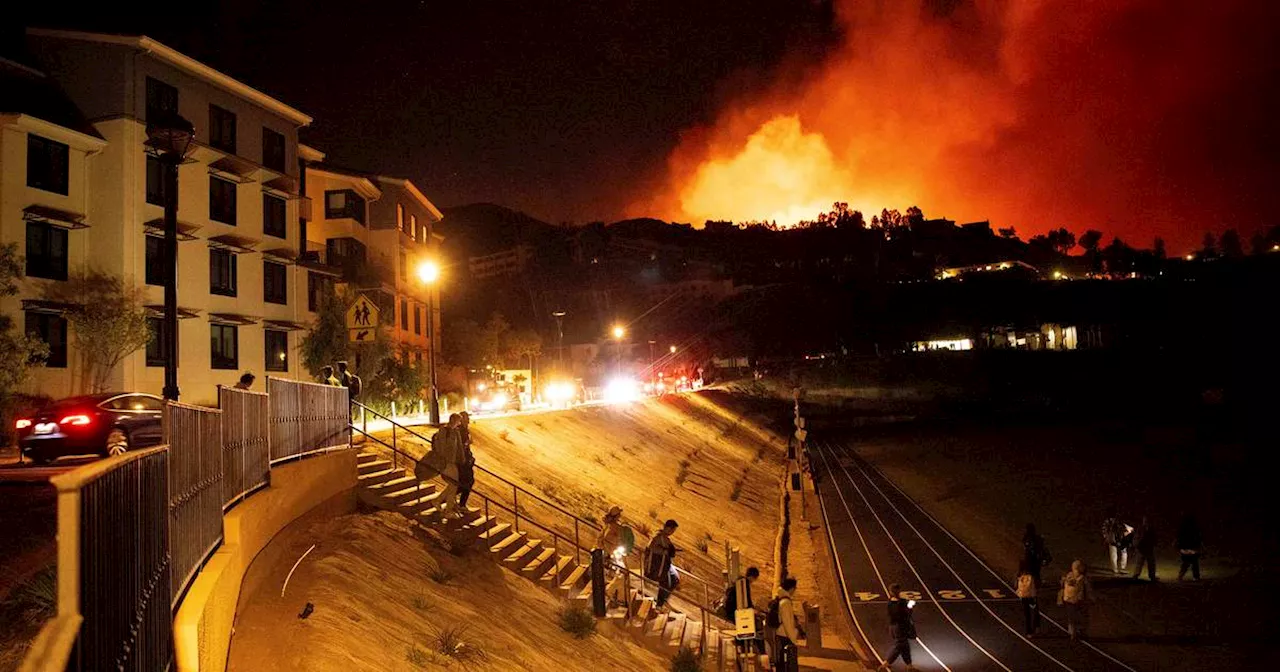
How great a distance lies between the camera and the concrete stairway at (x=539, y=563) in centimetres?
1563

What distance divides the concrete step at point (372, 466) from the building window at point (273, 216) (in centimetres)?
2548

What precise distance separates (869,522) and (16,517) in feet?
112

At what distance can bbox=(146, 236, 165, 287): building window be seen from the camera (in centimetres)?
3328

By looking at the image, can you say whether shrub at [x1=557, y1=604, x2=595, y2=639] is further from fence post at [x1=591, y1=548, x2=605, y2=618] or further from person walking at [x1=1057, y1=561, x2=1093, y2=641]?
person walking at [x1=1057, y1=561, x2=1093, y2=641]

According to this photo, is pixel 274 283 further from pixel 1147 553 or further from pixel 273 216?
pixel 1147 553

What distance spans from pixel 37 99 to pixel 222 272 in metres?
9.26

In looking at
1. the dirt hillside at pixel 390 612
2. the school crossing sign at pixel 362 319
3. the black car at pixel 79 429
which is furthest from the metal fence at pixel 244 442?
the school crossing sign at pixel 362 319

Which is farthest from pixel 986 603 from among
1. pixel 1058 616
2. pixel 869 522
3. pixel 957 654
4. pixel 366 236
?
pixel 366 236

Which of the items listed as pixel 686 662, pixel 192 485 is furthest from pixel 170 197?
Result: pixel 686 662

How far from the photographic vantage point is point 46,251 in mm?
30125

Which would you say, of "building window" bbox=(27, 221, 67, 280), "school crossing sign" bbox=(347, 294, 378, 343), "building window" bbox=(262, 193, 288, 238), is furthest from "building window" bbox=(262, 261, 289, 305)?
"school crossing sign" bbox=(347, 294, 378, 343)

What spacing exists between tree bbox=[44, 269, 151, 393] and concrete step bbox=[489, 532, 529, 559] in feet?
63.6

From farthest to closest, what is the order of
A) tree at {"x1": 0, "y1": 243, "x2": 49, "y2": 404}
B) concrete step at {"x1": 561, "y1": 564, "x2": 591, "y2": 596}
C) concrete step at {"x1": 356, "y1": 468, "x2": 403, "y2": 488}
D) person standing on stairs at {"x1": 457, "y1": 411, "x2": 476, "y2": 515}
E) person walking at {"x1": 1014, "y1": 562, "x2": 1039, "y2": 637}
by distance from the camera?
tree at {"x1": 0, "y1": 243, "x2": 49, "y2": 404} → person walking at {"x1": 1014, "y1": 562, "x2": 1039, "y2": 637} → person standing on stairs at {"x1": 457, "y1": 411, "x2": 476, "y2": 515} → concrete step at {"x1": 356, "y1": 468, "x2": 403, "y2": 488} → concrete step at {"x1": 561, "y1": 564, "x2": 591, "y2": 596}

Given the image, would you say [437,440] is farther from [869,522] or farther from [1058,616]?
[869,522]
